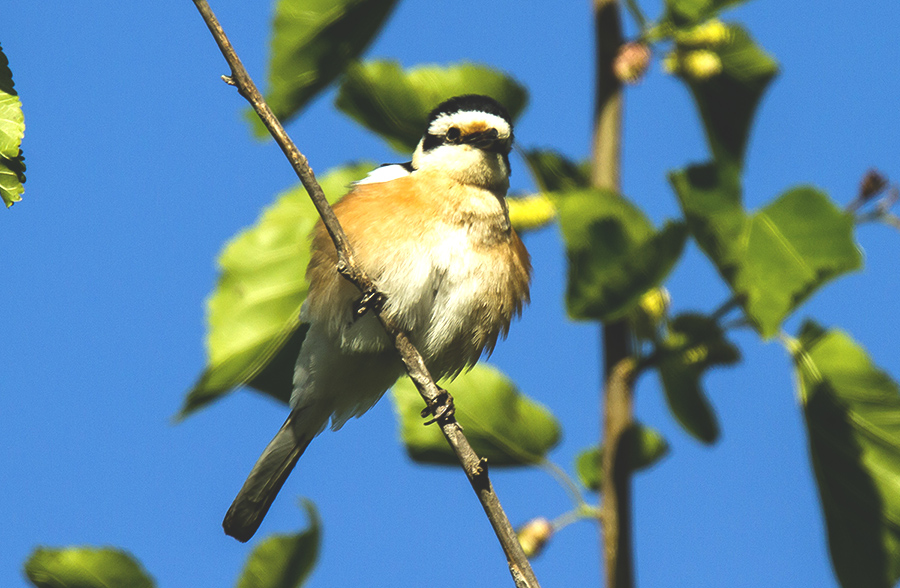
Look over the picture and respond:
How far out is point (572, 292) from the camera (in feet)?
9.66

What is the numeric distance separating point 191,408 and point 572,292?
130 cm

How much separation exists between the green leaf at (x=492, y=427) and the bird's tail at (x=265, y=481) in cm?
80

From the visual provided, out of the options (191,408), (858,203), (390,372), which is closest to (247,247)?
(191,408)

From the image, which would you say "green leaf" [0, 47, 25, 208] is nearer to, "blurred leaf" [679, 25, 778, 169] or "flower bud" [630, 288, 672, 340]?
"flower bud" [630, 288, 672, 340]

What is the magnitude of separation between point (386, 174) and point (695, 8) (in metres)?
1.42

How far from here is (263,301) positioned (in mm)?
3412

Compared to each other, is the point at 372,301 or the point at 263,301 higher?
the point at 263,301

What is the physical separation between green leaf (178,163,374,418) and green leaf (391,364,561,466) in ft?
1.75

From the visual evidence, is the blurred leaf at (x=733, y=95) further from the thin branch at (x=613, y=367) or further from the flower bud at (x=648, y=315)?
the flower bud at (x=648, y=315)

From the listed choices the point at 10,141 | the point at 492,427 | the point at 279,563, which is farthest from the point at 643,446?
the point at 10,141

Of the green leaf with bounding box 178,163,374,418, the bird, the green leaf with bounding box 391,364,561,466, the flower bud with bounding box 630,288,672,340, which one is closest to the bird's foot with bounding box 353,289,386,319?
the bird

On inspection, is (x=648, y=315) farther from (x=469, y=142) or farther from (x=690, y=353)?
(x=469, y=142)

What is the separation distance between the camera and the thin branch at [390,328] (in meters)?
2.21

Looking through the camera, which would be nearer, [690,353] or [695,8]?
[690,353]
